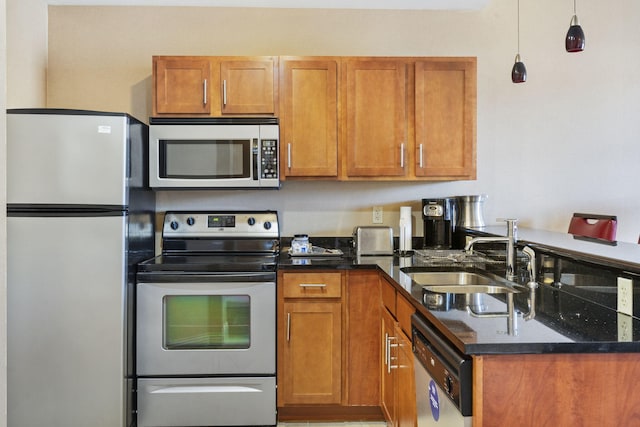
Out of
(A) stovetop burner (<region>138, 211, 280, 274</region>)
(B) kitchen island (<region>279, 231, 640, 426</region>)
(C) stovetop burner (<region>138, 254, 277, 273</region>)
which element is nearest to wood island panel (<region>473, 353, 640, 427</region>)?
(B) kitchen island (<region>279, 231, 640, 426</region>)

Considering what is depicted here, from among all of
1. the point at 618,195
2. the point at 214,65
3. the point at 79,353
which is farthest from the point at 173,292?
the point at 618,195

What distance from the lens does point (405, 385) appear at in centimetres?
202

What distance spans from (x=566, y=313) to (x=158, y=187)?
84.7 inches

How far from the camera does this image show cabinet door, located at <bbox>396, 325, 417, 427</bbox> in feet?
6.18

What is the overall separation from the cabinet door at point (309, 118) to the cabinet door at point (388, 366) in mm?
935

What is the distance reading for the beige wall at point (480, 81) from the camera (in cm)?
324

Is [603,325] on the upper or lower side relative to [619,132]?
lower

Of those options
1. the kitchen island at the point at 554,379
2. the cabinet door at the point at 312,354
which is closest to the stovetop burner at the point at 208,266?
the cabinet door at the point at 312,354

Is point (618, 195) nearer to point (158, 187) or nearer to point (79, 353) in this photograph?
point (158, 187)

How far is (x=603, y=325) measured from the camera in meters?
1.43

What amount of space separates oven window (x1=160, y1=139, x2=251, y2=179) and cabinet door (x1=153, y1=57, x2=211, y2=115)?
206 mm

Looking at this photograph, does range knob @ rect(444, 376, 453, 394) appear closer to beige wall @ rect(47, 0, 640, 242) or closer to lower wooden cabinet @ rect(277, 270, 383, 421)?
lower wooden cabinet @ rect(277, 270, 383, 421)

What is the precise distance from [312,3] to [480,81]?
119cm

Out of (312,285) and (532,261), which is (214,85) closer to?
(312,285)
